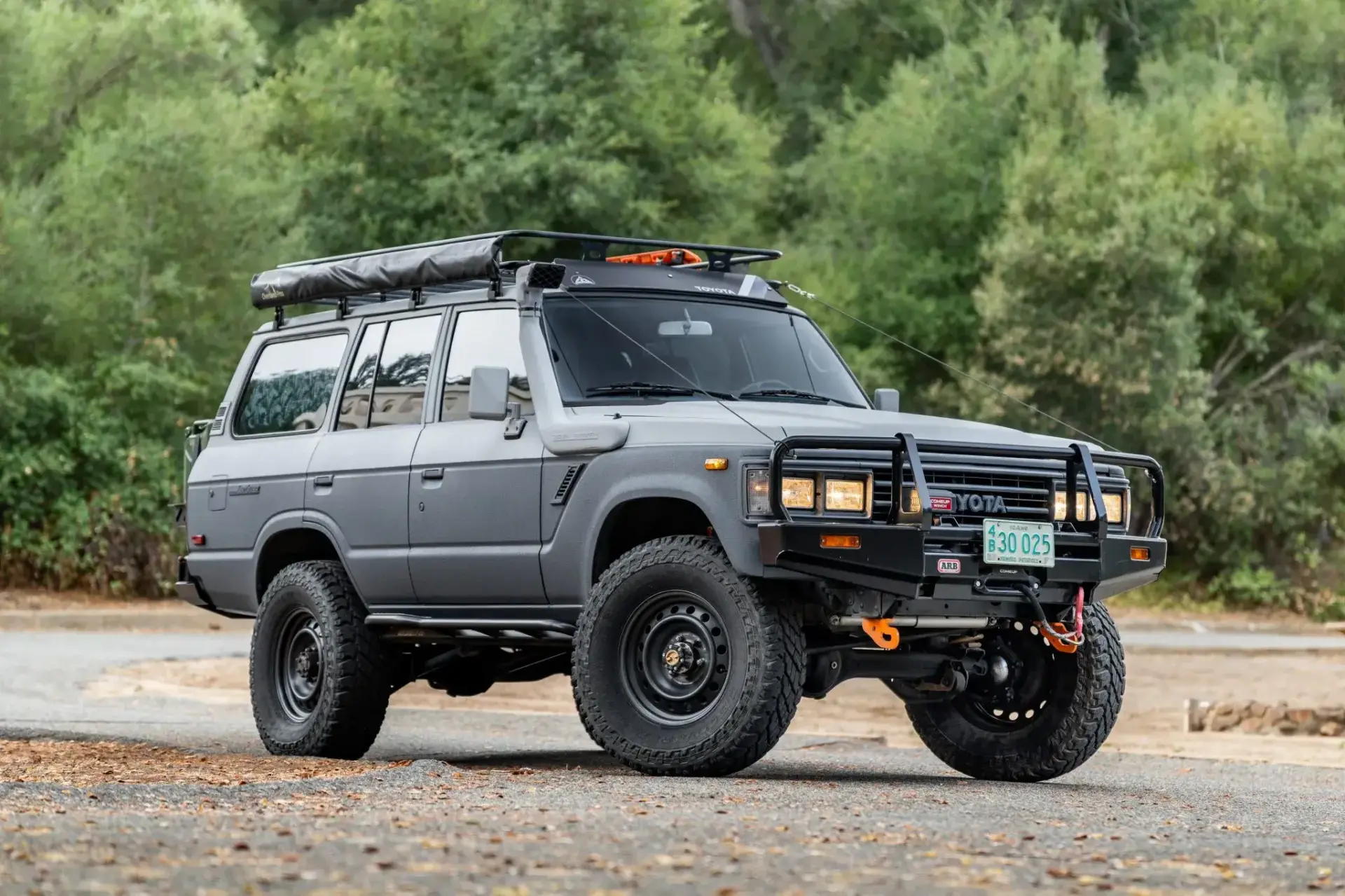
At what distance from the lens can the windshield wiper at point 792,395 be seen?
1064 cm

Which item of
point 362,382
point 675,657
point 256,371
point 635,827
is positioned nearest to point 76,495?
point 256,371

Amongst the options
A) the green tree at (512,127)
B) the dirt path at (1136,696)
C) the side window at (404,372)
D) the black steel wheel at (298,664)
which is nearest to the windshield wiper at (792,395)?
the side window at (404,372)

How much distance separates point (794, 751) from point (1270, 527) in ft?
73.3

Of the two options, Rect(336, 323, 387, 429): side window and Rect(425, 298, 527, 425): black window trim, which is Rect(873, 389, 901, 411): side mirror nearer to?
Rect(425, 298, 527, 425): black window trim

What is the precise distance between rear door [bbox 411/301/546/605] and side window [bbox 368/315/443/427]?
20 cm

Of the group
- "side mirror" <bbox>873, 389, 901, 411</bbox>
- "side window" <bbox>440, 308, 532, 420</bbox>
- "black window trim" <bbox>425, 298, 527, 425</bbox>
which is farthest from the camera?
"side mirror" <bbox>873, 389, 901, 411</bbox>

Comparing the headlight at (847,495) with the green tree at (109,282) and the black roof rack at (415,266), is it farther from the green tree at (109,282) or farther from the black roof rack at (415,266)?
the green tree at (109,282)

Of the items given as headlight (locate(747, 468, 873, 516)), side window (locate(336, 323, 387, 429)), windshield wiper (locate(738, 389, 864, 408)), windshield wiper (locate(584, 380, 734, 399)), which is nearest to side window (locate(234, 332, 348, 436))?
side window (locate(336, 323, 387, 429))

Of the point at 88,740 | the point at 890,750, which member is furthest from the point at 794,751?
the point at 88,740

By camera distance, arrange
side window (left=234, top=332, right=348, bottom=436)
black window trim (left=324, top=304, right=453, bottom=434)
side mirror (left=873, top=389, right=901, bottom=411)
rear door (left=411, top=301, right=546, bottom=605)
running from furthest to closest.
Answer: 1. side window (left=234, top=332, right=348, bottom=436)
2. side mirror (left=873, top=389, right=901, bottom=411)
3. black window trim (left=324, top=304, right=453, bottom=434)
4. rear door (left=411, top=301, right=546, bottom=605)

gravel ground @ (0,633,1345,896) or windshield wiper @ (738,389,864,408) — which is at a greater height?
windshield wiper @ (738,389,864,408)

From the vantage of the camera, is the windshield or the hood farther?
the windshield

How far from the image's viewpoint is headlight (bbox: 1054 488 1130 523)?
32.7 feet

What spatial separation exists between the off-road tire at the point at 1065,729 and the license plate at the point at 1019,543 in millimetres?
838
